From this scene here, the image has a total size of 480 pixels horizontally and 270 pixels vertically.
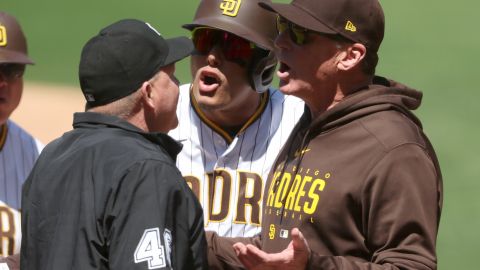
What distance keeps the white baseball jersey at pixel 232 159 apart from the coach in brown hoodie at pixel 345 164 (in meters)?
0.63

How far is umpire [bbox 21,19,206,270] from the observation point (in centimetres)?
319

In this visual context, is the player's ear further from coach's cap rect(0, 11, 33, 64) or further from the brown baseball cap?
coach's cap rect(0, 11, 33, 64)

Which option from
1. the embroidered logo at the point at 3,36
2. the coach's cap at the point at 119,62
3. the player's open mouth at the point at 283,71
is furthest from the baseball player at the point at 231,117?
the coach's cap at the point at 119,62

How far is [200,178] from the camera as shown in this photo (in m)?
4.89

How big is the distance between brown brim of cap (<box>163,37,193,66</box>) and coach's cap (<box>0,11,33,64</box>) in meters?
2.09

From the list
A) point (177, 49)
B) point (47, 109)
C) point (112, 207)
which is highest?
point (177, 49)

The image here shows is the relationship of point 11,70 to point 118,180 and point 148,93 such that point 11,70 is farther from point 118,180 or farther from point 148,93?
point 118,180

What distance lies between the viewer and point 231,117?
5.07 meters

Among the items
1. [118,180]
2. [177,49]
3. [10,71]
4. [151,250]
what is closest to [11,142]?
[10,71]

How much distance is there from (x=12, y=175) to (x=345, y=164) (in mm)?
2455

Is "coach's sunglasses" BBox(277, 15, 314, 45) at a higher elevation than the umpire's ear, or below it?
higher

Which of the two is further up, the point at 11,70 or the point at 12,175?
the point at 11,70

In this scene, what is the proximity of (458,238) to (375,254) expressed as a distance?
384 cm

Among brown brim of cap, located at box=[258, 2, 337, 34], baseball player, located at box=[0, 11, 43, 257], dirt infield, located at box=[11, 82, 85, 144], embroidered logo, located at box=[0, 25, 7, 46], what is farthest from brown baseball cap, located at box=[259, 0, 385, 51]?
dirt infield, located at box=[11, 82, 85, 144]
